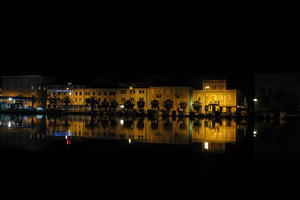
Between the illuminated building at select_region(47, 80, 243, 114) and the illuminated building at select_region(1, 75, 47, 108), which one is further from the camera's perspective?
the illuminated building at select_region(1, 75, 47, 108)

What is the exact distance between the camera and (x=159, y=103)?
6888cm

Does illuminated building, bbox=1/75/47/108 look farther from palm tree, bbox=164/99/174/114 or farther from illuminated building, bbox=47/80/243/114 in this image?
palm tree, bbox=164/99/174/114

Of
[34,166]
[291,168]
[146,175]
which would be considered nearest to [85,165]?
[34,166]

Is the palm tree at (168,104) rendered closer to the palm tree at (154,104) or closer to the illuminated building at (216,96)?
the palm tree at (154,104)

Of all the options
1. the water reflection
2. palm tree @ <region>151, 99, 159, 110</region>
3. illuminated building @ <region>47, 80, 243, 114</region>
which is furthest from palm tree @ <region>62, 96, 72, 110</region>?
the water reflection

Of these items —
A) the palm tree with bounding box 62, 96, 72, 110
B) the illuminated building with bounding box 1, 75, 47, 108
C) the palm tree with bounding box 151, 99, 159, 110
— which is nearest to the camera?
the palm tree with bounding box 151, 99, 159, 110

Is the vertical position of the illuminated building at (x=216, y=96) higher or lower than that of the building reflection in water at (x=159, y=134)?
higher

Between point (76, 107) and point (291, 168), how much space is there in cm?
7389

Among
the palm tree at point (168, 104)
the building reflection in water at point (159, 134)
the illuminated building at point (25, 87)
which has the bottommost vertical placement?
the building reflection in water at point (159, 134)

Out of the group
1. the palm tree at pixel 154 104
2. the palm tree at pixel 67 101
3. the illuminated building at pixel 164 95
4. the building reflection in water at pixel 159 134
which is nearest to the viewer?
the building reflection in water at pixel 159 134

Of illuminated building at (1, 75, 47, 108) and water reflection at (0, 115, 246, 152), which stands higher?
illuminated building at (1, 75, 47, 108)

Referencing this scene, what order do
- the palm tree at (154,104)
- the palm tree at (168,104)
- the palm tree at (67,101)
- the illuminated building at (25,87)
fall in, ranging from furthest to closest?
1. the illuminated building at (25,87)
2. the palm tree at (67,101)
3. the palm tree at (154,104)
4. the palm tree at (168,104)

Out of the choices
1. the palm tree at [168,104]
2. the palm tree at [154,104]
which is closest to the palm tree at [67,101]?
the palm tree at [154,104]

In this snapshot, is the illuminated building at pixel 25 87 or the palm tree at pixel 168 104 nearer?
the palm tree at pixel 168 104
